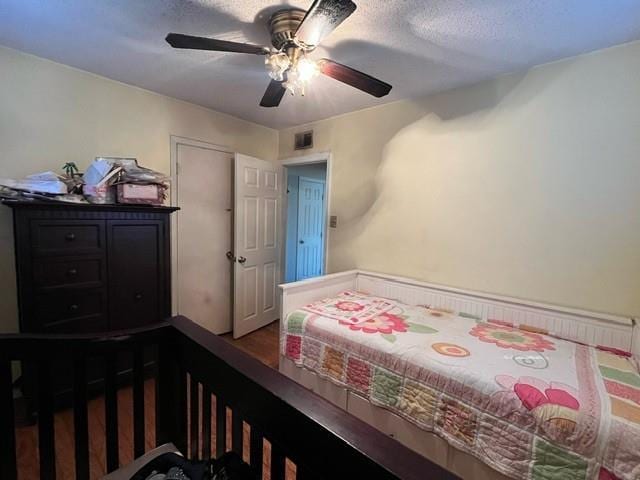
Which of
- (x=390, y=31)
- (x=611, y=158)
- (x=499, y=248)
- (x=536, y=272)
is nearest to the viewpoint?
(x=390, y=31)

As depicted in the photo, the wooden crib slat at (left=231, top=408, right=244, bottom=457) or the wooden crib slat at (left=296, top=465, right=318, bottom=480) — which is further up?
the wooden crib slat at (left=296, top=465, right=318, bottom=480)

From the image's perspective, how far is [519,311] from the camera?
6.30 ft

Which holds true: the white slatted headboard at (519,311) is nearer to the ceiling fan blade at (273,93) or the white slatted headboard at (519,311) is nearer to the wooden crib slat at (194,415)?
the ceiling fan blade at (273,93)

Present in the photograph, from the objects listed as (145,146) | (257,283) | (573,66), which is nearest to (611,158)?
(573,66)

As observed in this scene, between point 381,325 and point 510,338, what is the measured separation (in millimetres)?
757

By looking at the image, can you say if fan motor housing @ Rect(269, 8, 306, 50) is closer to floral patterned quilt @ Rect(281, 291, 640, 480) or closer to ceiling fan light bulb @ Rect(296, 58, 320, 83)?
ceiling fan light bulb @ Rect(296, 58, 320, 83)

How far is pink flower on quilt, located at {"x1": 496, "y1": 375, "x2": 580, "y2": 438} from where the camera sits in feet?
3.60

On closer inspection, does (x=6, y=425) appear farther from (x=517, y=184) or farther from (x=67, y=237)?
(x=517, y=184)

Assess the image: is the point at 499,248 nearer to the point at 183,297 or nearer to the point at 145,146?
the point at 183,297

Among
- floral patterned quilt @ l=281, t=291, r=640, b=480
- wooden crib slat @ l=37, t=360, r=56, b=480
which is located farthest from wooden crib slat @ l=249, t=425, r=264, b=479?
floral patterned quilt @ l=281, t=291, r=640, b=480

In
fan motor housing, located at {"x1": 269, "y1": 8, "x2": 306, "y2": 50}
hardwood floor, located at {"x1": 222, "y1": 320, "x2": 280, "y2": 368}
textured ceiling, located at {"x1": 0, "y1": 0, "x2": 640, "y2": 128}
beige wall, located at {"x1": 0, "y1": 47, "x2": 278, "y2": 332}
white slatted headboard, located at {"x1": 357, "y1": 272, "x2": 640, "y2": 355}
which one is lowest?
hardwood floor, located at {"x1": 222, "y1": 320, "x2": 280, "y2": 368}

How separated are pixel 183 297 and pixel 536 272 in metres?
2.87

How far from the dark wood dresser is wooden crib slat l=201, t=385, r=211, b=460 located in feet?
4.57

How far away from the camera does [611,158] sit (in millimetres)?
1658
